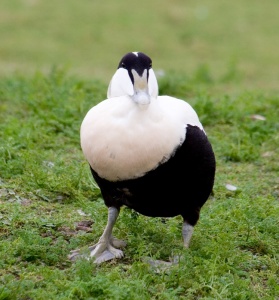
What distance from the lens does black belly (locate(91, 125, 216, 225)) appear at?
13.3 feet

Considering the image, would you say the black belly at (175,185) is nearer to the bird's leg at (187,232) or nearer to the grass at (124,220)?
the bird's leg at (187,232)

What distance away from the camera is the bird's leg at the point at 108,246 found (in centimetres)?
429

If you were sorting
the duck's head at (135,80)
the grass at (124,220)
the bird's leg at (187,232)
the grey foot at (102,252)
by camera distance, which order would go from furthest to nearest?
the bird's leg at (187,232), the grey foot at (102,252), the duck's head at (135,80), the grass at (124,220)

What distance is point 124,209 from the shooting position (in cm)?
489

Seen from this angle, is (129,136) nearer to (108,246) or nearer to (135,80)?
(135,80)

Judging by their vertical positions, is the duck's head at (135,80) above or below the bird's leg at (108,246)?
above

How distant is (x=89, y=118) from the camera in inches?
160

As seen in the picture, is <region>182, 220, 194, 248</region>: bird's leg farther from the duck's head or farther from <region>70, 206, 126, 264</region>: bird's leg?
the duck's head

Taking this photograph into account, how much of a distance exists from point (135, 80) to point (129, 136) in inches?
13.0

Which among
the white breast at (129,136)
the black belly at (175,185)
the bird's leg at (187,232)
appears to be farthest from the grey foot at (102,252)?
the white breast at (129,136)

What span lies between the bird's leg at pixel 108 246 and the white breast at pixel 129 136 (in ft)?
1.43

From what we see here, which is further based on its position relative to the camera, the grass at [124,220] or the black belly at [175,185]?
the black belly at [175,185]

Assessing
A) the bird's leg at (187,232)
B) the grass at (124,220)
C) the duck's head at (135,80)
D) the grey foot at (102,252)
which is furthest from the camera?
the bird's leg at (187,232)

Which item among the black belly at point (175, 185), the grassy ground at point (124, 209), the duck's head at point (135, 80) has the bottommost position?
the grassy ground at point (124, 209)
